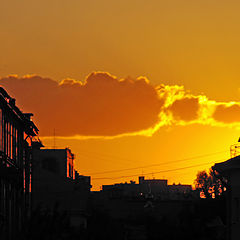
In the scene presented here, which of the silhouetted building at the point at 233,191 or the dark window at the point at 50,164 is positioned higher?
the dark window at the point at 50,164

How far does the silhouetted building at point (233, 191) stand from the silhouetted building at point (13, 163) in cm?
1341

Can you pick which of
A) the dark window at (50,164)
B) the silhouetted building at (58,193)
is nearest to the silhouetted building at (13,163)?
the silhouetted building at (58,193)

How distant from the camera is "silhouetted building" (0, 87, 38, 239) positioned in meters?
54.2

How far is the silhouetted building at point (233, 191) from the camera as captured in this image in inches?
2451

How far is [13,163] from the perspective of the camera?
2218 inches

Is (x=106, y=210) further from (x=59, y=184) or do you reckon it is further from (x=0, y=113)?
(x=0, y=113)

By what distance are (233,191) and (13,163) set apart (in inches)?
606

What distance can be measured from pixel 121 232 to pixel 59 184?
919 cm

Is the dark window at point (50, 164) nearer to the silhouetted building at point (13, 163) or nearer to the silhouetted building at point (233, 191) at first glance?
the silhouetted building at point (13, 163)

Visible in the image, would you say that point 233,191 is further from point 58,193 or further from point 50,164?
point 50,164

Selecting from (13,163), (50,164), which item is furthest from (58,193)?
(13,163)

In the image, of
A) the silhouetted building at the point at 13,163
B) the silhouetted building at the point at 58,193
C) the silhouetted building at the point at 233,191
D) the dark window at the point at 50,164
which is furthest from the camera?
the dark window at the point at 50,164

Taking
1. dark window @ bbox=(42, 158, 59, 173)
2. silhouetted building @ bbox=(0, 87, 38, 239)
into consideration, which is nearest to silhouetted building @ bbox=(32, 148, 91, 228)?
silhouetted building @ bbox=(0, 87, 38, 239)

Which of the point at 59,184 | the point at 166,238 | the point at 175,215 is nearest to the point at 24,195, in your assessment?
the point at 166,238
